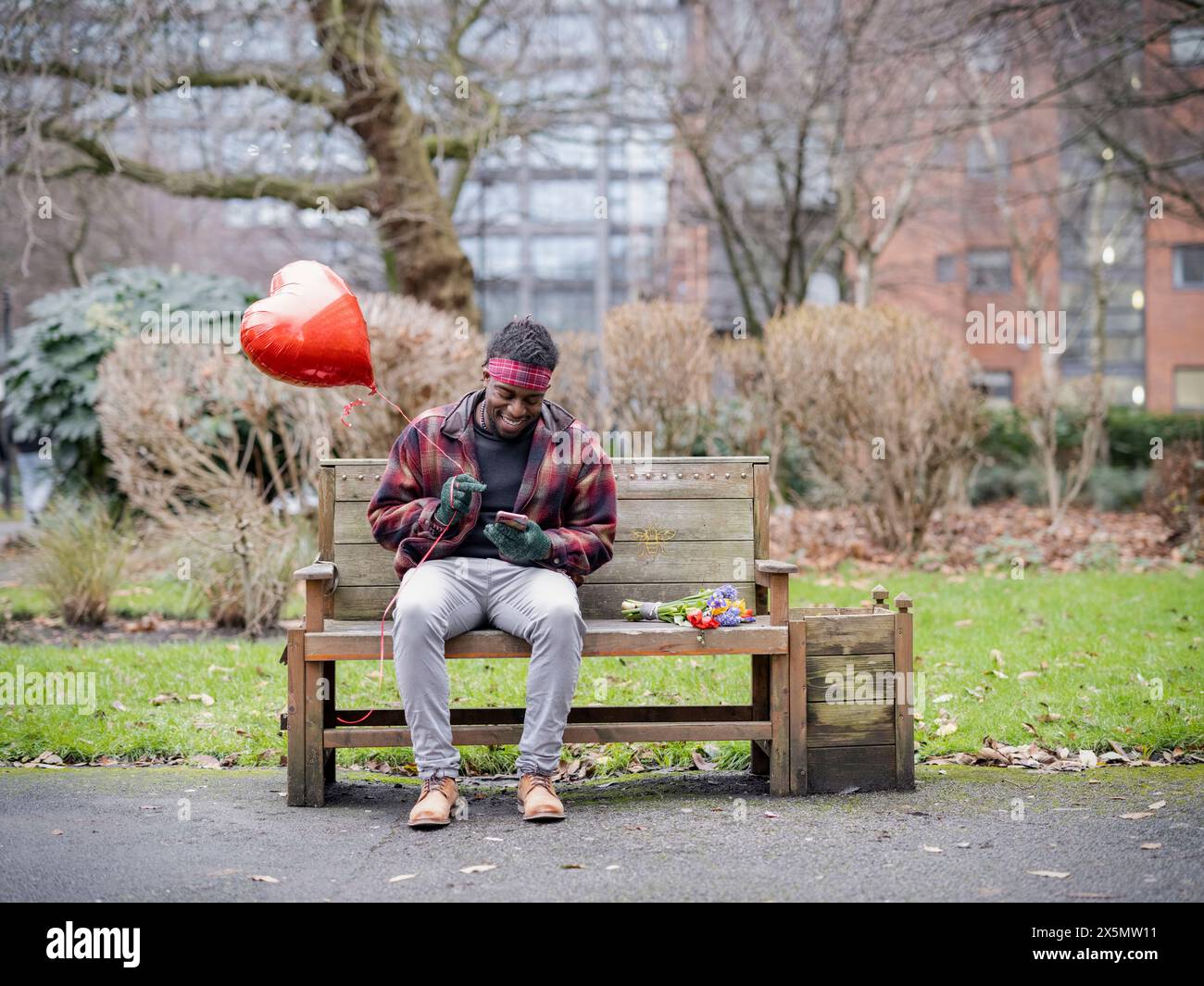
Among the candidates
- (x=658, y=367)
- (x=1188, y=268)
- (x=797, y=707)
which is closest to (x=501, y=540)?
(x=797, y=707)

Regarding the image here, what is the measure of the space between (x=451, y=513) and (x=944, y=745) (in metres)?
2.44

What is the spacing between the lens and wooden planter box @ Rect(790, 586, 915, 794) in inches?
190

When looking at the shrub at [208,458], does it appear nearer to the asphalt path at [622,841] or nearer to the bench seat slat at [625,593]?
the asphalt path at [622,841]

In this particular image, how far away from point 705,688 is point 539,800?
2163mm

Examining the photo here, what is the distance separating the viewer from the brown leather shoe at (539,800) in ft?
14.5

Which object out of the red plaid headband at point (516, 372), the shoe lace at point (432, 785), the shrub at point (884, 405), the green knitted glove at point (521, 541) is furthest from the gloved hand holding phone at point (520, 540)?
the shrub at point (884, 405)

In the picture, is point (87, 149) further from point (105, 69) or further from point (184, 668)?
point (184, 668)

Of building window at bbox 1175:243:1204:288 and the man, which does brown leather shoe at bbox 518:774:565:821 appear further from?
building window at bbox 1175:243:1204:288

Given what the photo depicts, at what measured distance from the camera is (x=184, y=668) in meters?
7.04

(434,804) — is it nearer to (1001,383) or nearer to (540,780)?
(540,780)

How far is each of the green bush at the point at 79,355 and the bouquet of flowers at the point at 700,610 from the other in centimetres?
824

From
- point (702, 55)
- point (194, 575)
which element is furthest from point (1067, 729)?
point (702, 55)

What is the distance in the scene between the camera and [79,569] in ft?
29.1
